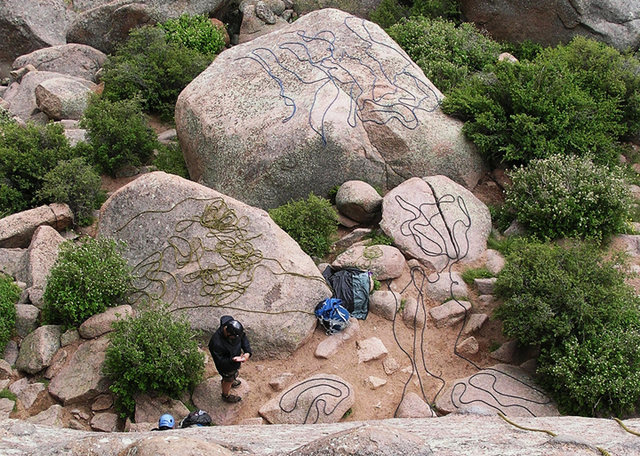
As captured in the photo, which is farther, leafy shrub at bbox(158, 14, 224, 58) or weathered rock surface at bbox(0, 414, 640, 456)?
leafy shrub at bbox(158, 14, 224, 58)

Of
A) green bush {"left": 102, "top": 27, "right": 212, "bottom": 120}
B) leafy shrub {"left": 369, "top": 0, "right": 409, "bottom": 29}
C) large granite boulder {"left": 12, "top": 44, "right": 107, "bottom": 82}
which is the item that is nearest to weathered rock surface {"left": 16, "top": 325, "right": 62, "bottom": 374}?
green bush {"left": 102, "top": 27, "right": 212, "bottom": 120}

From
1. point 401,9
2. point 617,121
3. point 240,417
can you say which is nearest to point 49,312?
point 240,417

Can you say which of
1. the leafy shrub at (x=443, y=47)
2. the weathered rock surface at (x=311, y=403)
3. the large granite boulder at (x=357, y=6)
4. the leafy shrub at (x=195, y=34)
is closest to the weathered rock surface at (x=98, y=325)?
the weathered rock surface at (x=311, y=403)

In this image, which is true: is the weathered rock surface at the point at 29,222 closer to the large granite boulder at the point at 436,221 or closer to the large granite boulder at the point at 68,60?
the large granite boulder at the point at 436,221

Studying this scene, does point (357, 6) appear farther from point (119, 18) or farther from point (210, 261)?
point (210, 261)

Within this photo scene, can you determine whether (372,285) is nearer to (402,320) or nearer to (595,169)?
(402,320)

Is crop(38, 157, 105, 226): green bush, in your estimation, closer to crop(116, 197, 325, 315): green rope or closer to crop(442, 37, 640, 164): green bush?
crop(116, 197, 325, 315): green rope

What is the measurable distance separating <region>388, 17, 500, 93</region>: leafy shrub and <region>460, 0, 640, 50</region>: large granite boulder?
988 mm

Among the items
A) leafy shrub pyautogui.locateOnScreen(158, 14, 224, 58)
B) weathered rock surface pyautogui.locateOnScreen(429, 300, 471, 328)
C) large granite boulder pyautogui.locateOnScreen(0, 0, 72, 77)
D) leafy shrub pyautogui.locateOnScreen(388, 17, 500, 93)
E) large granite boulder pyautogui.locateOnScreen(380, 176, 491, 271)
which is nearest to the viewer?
weathered rock surface pyautogui.locateOnScreen(429, 300, 471, 328)

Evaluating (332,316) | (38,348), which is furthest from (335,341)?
(38,348)

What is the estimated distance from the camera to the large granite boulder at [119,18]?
19062 mm

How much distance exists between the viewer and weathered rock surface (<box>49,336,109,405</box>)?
896cm

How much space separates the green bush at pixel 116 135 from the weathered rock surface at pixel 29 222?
2.00 metres

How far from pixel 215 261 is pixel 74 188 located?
374 cm
